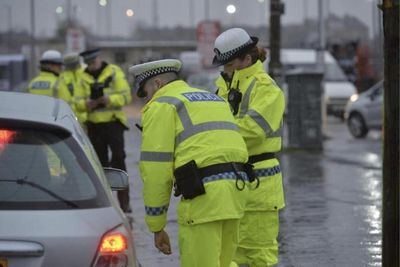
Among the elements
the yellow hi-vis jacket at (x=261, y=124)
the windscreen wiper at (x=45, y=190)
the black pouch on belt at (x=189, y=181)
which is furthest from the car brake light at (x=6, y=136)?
the yellow hi-vis jacket at (x=261, y=124)

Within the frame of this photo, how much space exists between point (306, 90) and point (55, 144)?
1463 centimetres

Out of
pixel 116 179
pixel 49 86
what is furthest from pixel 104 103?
pixel 116 179

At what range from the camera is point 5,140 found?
182 inches

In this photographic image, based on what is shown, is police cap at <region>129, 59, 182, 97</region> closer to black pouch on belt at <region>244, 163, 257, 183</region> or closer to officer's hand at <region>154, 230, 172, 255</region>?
black pouch on belt at <region>244, 163, 257, 183</region>

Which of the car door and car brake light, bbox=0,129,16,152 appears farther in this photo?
the car door

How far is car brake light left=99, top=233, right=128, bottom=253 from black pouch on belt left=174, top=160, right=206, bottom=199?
0.91m

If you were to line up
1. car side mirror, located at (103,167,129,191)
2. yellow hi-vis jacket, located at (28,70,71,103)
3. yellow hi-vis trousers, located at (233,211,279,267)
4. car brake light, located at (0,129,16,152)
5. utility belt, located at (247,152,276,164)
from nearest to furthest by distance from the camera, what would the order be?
car brake light, located at (0,129,16,152) → car side mirror, located at (103,167,129,191) → yellow hi-vis trousers, located at (233,211,279,267) → utility belt, located at (247,152,276,164) → yellow hi-vis jacket, located at (28,70,71,103)

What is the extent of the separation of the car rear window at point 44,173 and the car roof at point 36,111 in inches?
2.5

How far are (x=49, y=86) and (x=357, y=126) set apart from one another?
14393 mm

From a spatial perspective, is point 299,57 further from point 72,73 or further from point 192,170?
point 192,170

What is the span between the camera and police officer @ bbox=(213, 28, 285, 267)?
6.46m

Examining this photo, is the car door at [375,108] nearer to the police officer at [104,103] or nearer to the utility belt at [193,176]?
the police officer at [104,103]

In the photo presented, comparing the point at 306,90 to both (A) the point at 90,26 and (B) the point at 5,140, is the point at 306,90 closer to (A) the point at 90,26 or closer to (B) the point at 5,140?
(B) the point at 5,140

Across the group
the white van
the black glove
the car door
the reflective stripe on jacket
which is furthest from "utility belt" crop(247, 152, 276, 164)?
the white van
